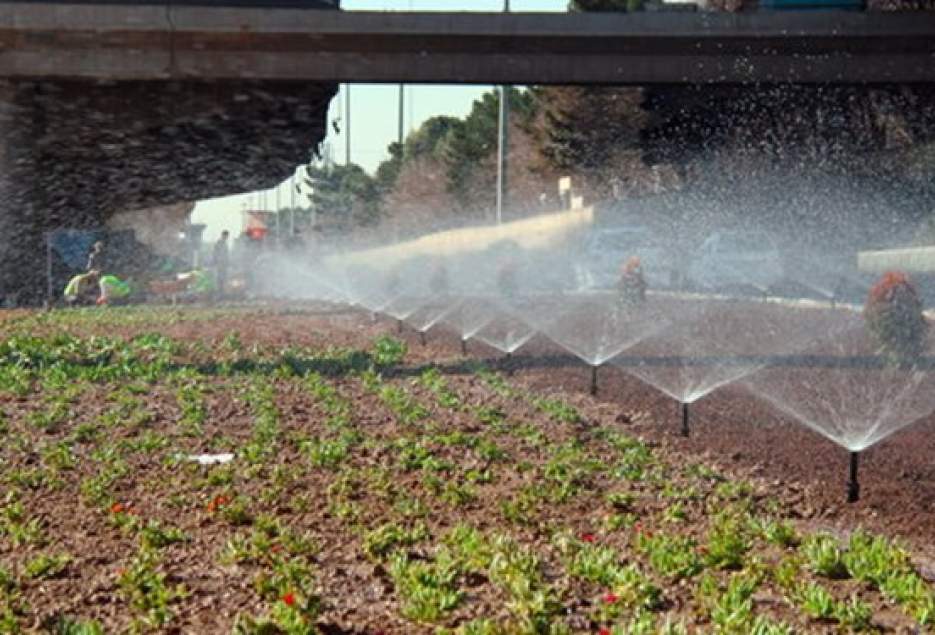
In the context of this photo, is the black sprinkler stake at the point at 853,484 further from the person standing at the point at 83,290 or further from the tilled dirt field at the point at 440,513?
the person standing at the point at 83,290

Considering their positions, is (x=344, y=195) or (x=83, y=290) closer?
(x=83, y=290)

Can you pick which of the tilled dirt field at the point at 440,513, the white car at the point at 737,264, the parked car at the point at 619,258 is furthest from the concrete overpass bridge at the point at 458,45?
the tilled dirt field at the point at 440,513

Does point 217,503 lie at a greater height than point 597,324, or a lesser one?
greater

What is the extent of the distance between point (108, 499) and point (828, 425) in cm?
667

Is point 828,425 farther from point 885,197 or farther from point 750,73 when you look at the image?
point 885,197

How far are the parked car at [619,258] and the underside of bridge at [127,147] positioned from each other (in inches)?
344

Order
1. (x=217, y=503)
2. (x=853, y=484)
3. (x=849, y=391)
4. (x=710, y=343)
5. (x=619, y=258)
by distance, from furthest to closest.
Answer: (x=619, y=258)
(x=710, y=343)
(x=849, y=391)
(x=853, y=484)
(x=217, y=503)

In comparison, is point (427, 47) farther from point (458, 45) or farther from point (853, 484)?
point (853, 484)

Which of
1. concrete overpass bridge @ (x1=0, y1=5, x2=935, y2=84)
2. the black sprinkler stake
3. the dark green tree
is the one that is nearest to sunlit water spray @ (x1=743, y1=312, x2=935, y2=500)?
the black sprinkler stake

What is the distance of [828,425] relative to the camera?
13570 mm

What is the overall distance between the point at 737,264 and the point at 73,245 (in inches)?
912

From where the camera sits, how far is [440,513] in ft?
30.6

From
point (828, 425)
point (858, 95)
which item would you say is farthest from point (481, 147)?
point (828, 425)

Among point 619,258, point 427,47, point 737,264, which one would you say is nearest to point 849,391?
point 737,264
